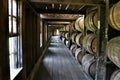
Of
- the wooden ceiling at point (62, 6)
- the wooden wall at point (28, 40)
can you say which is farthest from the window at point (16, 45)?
the wooden ceiling at point (62, 6)

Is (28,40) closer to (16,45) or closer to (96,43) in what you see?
(16,45)

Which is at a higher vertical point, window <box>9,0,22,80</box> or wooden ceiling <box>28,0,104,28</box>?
wooden ceiling <box>28,0,104,28</box>

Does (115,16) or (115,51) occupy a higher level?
(115,16)

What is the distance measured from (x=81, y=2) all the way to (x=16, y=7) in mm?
1405

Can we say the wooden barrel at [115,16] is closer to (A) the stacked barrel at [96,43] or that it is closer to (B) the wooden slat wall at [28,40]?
(A) the stacked barrel at [96,43]

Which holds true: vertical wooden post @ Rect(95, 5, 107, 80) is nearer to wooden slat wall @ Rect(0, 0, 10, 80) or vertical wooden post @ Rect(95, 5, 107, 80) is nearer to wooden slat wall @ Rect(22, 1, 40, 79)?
wooden slat wall @ Rect(22, 1, 40, 79)

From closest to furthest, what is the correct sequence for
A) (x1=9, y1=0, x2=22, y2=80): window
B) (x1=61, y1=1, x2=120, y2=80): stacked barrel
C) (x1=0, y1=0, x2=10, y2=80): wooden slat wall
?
(x1=0, y1=0, x2=10, y2=80): wooden slat wall
(x1=61, y1=1, x2=120, y2=80): stacked barrel
(x1=9, y1=0, x2=22, y2=80): window

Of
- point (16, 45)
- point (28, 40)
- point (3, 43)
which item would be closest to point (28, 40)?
point (28, 40)

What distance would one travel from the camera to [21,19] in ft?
12.4

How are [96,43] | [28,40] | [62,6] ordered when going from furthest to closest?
[62,6] < [28,40] < [96,43]

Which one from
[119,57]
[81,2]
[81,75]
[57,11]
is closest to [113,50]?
[119,57]


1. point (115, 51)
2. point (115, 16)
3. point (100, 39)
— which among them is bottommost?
point (115, 51)

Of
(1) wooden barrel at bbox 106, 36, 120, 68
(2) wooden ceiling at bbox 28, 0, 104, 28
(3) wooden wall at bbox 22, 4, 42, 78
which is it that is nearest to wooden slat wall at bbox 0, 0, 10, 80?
(3) wooden wall at bbox 22, 4, 42, 78

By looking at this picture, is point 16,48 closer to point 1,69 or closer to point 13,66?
point 13,66
